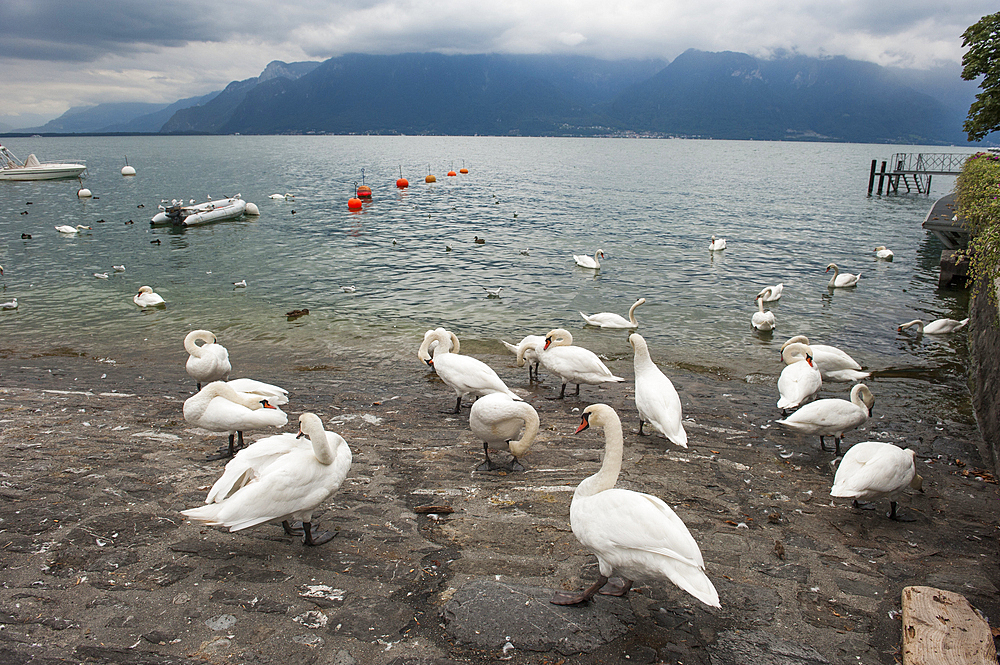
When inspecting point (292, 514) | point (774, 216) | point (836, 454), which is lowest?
point (836, 454)

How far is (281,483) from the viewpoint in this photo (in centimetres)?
496

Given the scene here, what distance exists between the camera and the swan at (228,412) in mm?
7156

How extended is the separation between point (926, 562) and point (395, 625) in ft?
16.5

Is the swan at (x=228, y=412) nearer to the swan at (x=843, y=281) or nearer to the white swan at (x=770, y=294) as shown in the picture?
the white swan at (x=770, y=294)

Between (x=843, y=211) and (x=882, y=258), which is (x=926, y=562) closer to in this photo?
(x=882, y=258)

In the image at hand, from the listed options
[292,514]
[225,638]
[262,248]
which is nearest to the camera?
[225,638]

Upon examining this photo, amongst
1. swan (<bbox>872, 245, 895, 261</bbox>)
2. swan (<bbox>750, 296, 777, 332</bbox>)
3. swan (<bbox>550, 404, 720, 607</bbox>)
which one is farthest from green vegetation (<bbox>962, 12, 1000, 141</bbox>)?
swan (<bbox>550, 404, 720, 607</bbox>)

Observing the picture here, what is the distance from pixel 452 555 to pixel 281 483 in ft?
5.47

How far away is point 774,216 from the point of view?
39.5 meters

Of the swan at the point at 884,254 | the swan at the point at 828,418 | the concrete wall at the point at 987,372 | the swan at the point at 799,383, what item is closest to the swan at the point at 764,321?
the concrete wall at the point at 987,372

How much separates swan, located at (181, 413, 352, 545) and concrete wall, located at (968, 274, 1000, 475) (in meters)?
8.32

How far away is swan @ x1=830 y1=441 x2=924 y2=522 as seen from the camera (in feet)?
19.0

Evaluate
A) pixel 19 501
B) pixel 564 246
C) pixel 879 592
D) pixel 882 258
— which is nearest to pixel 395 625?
pixel 879 592

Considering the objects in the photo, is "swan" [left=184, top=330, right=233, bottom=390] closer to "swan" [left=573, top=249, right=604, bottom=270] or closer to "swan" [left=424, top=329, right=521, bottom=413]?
"swan" [left=424, top=329, right=521, bottom=413]
